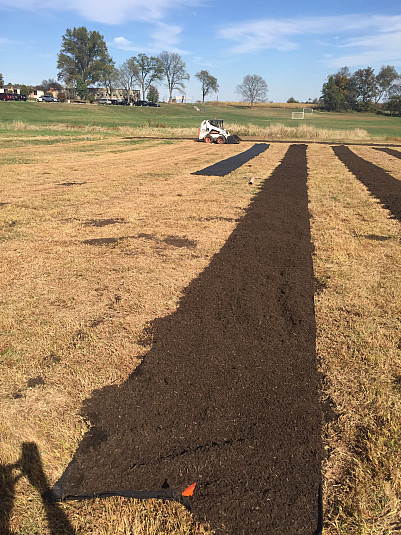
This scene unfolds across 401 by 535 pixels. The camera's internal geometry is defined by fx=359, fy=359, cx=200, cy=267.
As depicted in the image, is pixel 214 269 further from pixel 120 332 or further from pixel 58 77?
pixel 58 77

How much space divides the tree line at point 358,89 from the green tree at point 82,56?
206ft

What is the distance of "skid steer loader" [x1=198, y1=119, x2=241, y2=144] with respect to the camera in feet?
88.9

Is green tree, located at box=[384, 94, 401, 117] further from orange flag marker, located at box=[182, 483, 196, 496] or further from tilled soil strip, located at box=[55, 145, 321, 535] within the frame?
Result: orange flag marker, located at box=[182, 483, 196, 496]

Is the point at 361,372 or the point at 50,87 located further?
the point at 50,87

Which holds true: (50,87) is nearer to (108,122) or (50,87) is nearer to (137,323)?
(108,122)

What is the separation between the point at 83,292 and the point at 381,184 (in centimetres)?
1130

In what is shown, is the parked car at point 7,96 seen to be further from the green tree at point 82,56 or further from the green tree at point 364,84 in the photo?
the green tree at point 364,84

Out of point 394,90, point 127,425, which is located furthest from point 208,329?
point 394,90

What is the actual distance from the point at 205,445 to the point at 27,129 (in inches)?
1419

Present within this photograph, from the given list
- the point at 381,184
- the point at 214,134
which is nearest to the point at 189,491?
the point at 381,184

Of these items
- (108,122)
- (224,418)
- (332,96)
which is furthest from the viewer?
(332,96)

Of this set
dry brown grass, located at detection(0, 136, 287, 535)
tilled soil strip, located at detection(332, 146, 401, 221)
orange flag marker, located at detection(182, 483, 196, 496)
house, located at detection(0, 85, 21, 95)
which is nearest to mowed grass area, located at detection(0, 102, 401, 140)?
tilled soil strip, located at detection(332, 146, 401, 221)

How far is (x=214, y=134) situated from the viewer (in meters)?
27.4

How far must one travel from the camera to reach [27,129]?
32062mm
